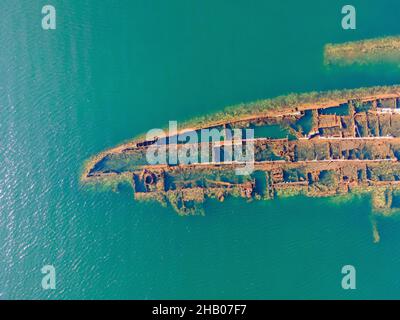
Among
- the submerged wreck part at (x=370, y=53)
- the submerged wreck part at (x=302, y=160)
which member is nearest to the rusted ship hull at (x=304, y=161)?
the submerged wreck part at (x=302, y=160)

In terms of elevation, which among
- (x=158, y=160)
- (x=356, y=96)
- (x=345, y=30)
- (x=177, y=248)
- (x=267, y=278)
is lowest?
(x=267, y=278)

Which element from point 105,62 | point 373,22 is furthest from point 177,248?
point 373,22

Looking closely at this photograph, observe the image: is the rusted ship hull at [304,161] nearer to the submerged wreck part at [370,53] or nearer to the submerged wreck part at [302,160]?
the submerged wreck part at [302,160]

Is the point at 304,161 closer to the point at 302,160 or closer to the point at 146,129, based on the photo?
the point at 302,160

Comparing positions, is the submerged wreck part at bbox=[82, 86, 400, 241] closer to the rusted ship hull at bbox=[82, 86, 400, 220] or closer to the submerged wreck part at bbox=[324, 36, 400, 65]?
the rusted ship hull at bbox=[82, 86, 400, 220]

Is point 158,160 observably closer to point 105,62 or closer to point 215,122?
point 215,122

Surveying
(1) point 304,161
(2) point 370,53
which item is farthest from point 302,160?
(2) point 370,53

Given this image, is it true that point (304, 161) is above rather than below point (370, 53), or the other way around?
below
